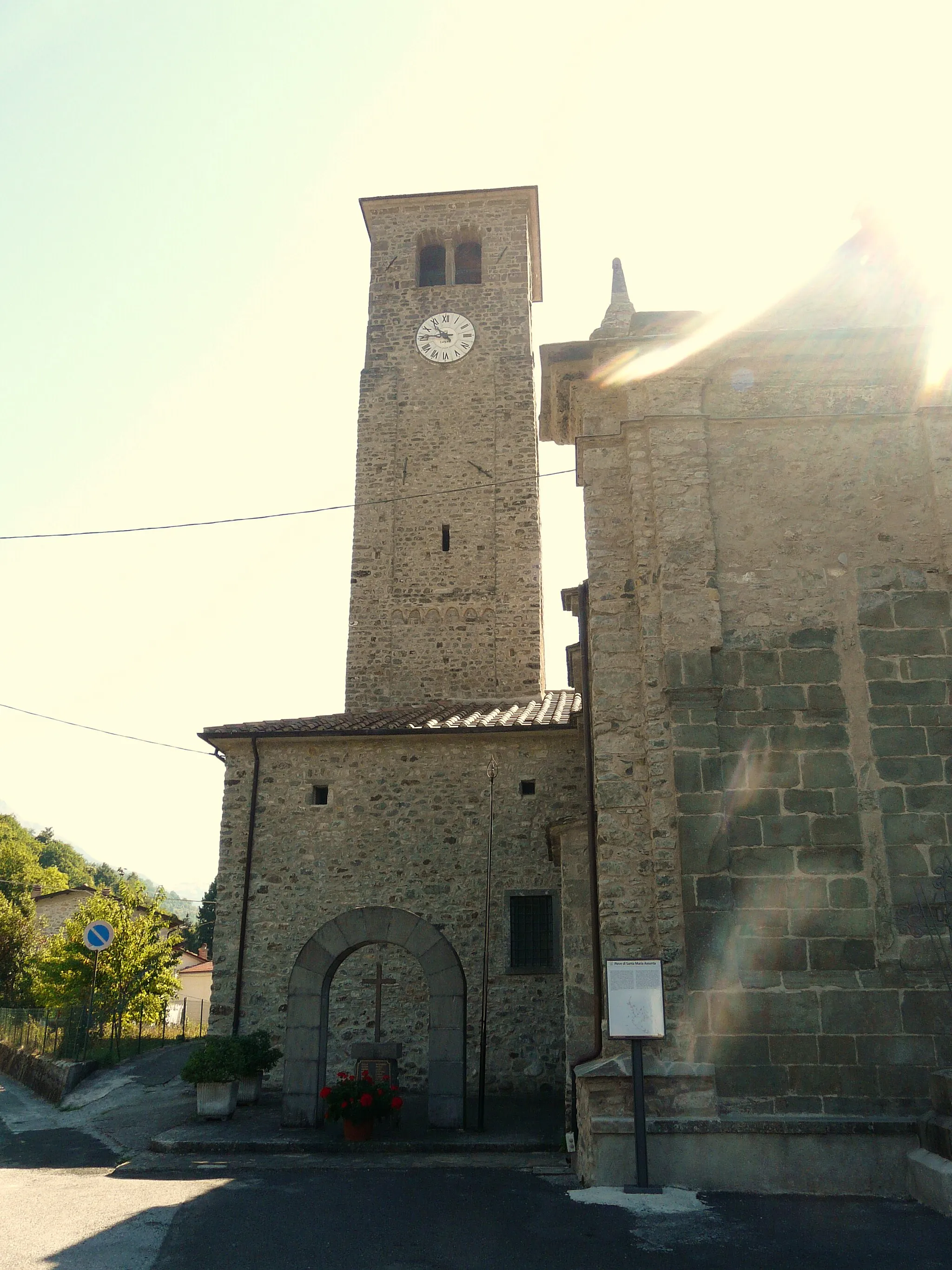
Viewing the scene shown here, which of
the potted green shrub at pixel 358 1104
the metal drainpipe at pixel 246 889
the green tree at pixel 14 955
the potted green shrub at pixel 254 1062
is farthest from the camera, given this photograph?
the green tree at pixel 14 955

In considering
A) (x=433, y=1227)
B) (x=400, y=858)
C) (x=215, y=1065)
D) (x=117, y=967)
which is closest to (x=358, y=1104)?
(x=215, y=1065)

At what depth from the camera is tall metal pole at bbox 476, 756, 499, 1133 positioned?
1043cm

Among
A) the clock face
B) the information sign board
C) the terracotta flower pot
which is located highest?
the clock face

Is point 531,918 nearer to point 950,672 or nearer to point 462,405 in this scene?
point 950,672

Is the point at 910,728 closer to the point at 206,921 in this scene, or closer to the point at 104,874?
the point at 206,921

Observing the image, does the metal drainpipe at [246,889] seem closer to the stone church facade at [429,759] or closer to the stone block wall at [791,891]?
the stone church facade at [429,759]

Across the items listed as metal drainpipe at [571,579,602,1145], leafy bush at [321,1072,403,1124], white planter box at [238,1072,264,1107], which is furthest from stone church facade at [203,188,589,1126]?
white planter box at [238,1072,264,1107]

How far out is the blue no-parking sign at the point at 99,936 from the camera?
12.9 metres

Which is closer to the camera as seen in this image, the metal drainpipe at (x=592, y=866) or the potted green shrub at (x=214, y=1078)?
the metal drainpipe at (x=592, y=866)

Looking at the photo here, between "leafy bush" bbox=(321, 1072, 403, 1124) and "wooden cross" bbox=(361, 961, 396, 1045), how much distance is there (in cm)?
263

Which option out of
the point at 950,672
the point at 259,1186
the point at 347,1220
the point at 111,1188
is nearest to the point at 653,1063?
the point at 347,1220

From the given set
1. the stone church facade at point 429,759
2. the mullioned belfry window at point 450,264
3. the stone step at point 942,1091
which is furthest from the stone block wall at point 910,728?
the mullioned belfry window at point 450,264

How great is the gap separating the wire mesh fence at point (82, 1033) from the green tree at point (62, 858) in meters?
56.3

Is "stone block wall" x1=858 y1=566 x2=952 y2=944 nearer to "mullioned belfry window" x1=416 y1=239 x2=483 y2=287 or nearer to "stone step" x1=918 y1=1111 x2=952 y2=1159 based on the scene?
"stone step" x1=918 y1=1111 x2=952 y2=1159
